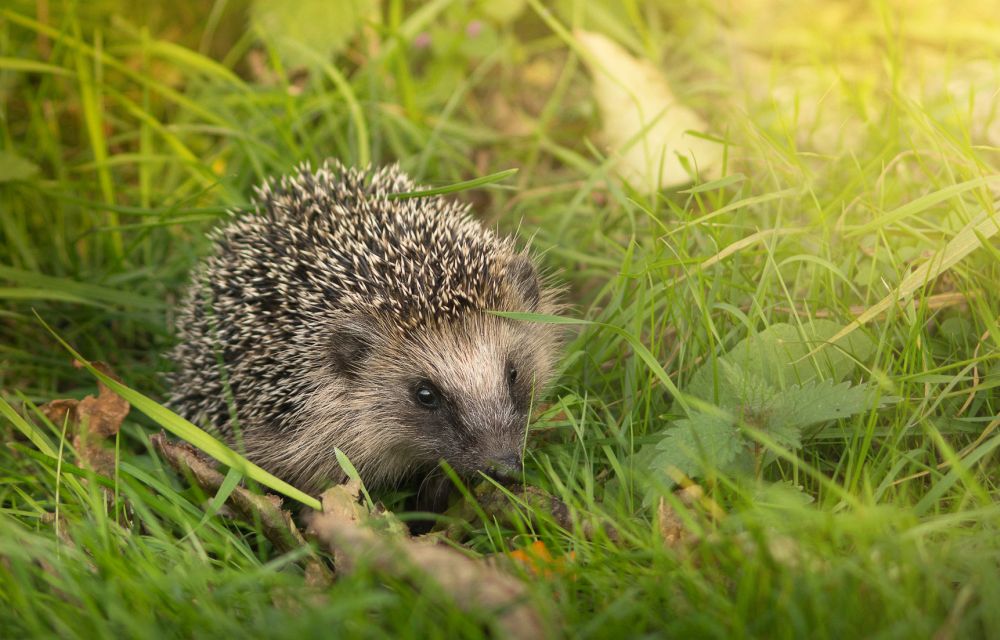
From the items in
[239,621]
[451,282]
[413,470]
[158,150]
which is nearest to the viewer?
[239,621]

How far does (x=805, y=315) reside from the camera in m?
2.73

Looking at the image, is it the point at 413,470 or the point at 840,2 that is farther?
the point at 840,2

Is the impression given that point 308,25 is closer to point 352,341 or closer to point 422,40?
point 422,40

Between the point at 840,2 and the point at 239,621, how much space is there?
423cm

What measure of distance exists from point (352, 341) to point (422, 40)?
2046 mm

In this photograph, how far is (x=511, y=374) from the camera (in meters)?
3.00

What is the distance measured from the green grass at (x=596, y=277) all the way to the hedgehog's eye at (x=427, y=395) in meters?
0.35

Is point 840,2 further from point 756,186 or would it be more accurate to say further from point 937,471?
point 937,471

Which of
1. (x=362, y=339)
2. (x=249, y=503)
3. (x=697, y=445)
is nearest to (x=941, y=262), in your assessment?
(x=697, y=445)

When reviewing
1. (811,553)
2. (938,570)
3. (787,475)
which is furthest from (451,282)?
(938,570)

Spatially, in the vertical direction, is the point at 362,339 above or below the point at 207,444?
above

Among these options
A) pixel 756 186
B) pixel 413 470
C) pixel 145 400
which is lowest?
pixel 413 470

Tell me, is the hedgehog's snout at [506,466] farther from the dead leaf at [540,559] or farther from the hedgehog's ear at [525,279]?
the hedgehog's ear at [525,279]

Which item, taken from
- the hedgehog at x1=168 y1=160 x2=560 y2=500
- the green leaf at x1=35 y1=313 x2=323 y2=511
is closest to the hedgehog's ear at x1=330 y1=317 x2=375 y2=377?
the hedgehog at x1=168 y1=160 x2=560 y2=500
